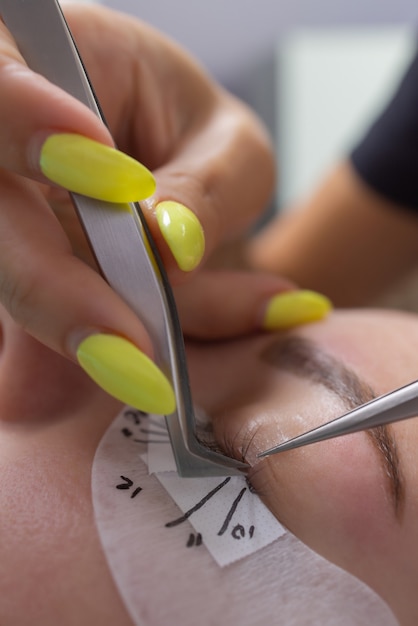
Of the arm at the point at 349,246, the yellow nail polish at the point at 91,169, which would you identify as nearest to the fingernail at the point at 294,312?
the yellow nail polish at the point at 91,169

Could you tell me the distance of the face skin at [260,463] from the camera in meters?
0.53

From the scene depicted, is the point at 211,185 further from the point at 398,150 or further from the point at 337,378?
the point at 398,150

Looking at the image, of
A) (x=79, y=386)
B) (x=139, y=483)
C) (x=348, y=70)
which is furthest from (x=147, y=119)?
(x=348, y=70)

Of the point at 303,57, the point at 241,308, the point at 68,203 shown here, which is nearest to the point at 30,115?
the point at 68,203

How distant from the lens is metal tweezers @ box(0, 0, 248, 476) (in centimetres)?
57

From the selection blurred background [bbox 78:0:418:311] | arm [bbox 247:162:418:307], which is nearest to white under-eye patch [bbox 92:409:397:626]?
arm [bbox 247:162:418:307]

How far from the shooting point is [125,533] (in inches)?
21.6

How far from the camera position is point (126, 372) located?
53 centimetres

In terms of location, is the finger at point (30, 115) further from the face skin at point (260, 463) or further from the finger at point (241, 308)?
the finger at point (241, 308)

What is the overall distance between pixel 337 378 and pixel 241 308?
0.21m

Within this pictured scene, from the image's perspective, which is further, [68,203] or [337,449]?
[68,203]

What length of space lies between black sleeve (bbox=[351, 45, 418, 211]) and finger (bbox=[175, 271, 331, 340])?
0.51 meters

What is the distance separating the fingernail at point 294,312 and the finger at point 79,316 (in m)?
0.33

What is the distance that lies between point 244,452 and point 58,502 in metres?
0.16
